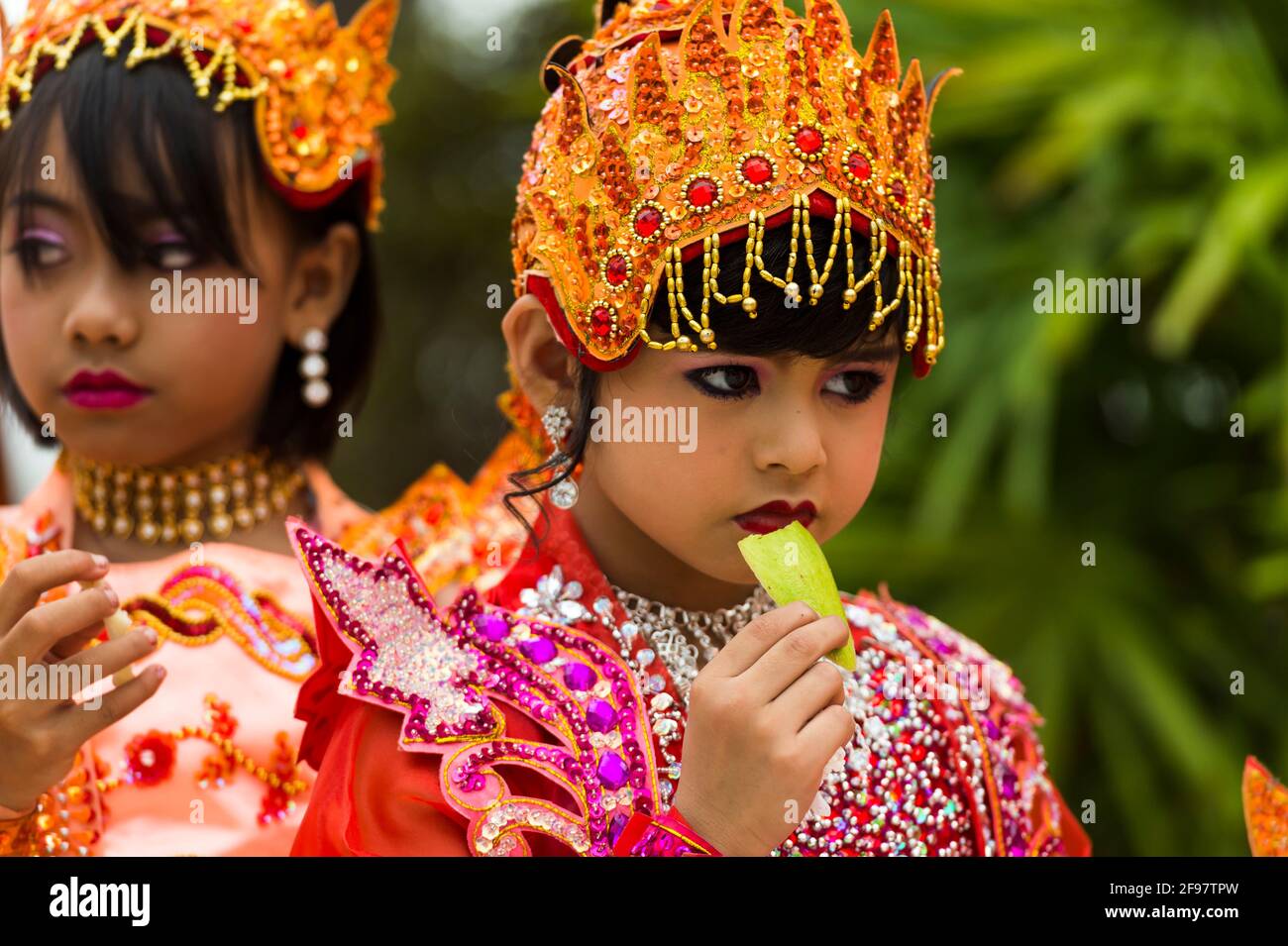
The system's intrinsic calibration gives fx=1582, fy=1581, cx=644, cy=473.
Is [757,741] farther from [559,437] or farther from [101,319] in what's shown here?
[101,319]

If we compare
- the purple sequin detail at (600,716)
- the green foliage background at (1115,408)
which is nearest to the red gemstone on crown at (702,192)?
the purple sequin detail at (600,716)

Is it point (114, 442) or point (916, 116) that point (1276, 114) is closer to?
point (916, 116)

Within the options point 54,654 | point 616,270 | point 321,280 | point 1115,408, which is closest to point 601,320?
point 616,270

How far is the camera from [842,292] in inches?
57.6

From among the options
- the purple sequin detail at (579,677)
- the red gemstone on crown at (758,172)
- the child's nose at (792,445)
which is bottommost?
the purple sequin detail at (579,677)

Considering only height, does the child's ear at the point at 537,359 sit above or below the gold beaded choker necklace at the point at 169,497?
above

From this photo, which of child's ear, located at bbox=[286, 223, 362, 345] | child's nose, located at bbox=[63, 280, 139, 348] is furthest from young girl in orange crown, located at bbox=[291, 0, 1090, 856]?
child's ear, located at bbox=[286, 223, 362, 345]

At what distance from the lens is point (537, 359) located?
5.38ft

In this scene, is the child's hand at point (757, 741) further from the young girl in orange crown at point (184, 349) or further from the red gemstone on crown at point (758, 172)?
the young girl in orange crown at point (184, 349)

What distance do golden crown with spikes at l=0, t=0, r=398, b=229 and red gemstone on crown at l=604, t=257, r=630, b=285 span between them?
2.56 ft

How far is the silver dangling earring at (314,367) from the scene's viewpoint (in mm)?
2221

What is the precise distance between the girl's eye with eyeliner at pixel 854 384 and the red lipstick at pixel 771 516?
114 millimetres

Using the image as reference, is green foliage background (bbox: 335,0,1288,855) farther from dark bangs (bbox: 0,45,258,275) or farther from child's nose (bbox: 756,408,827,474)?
child's nose (bbox: 756,408,827,474)

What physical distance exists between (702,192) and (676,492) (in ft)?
0.92
